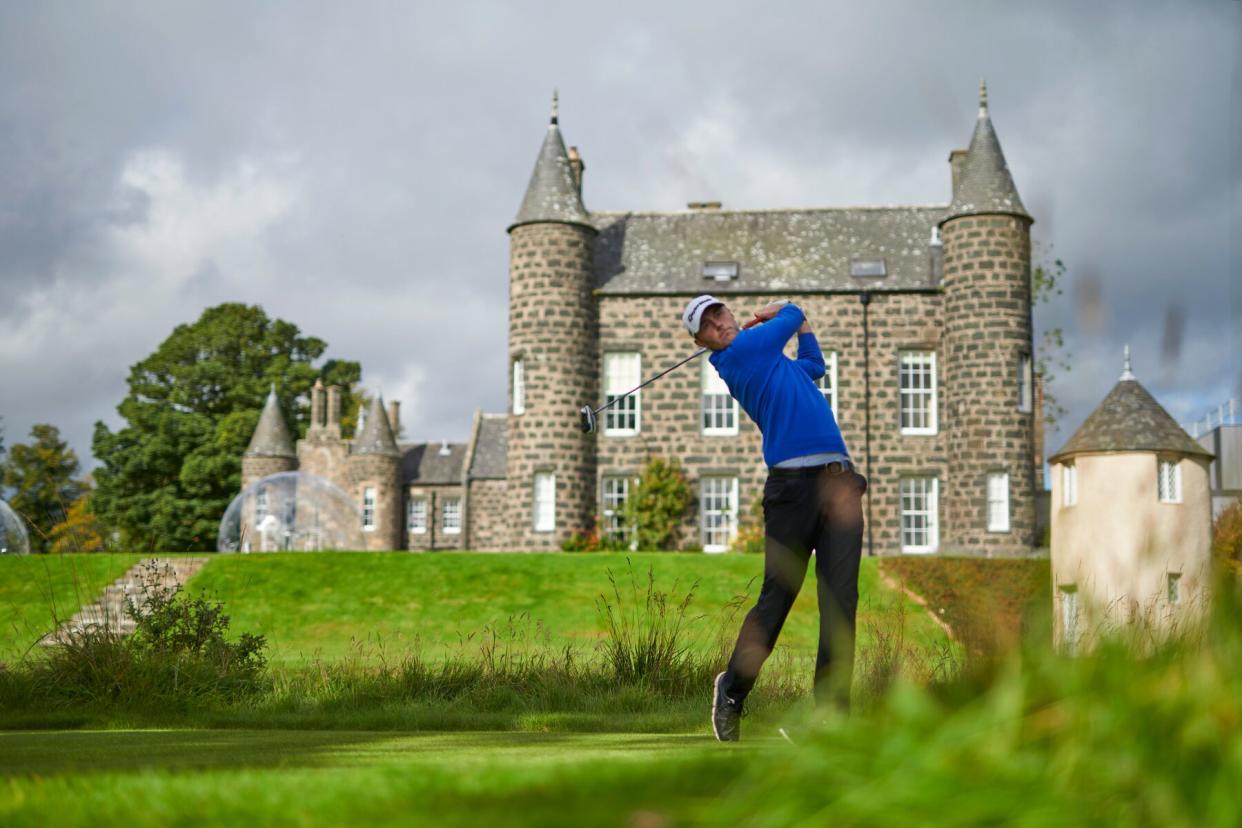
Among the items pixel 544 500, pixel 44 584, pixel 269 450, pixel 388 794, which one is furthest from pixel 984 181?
pixel 388 794

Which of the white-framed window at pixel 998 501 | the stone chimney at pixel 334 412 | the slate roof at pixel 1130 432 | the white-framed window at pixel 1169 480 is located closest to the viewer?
the slate roof at pixel 1130 432

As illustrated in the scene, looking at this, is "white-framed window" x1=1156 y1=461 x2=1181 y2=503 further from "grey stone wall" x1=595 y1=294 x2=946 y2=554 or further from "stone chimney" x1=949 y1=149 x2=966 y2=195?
"stone chimney" x1=949 y1=149 x2=966 y2=195

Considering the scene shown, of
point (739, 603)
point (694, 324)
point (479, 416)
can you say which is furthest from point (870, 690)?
point (479, 416)

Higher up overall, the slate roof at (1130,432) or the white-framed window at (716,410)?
the white-framed window at (716,410)

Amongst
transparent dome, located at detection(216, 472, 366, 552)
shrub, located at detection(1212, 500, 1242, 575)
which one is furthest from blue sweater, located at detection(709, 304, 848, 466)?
transparent dome, located at detection(216, 472, 366, 552)

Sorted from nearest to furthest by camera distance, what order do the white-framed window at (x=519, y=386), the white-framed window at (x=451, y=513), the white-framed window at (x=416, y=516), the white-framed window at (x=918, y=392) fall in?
the white-framed window at (x=519, y=386)
the white-framed window at (x=918, y=392)
the white-framed window at (x=451, y=513)
the white-framed window at (x=416, y=516)

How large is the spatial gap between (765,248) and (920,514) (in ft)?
26.6

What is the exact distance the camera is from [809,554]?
268 inches

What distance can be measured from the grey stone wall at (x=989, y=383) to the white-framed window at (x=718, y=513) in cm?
541

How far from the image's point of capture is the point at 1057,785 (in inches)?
97.1

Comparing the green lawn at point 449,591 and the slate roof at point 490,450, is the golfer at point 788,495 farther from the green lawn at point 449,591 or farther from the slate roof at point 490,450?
the slate roof at point 490,450

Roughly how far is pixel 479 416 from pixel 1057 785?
5219 cm

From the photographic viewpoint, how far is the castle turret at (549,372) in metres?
35.2

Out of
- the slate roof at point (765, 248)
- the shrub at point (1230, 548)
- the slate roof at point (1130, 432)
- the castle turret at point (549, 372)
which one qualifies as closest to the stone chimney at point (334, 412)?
the slate roof at point (765, 248)
